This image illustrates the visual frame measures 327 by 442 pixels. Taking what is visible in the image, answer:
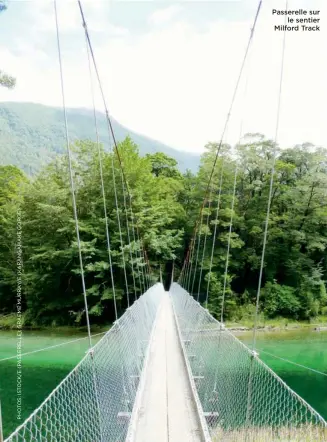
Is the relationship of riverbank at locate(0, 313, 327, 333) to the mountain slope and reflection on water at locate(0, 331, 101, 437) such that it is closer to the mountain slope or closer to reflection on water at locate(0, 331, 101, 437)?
reflection on water at locate(0, 331, 101, 437)

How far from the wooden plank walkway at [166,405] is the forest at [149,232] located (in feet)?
22.8

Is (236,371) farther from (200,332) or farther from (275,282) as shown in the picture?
(275,282)

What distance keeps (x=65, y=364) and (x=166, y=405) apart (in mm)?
4979

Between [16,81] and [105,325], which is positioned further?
[105,325]

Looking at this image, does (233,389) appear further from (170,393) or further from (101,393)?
(101,393)

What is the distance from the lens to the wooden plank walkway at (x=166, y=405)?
1898 millimetres

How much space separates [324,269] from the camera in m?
13.3

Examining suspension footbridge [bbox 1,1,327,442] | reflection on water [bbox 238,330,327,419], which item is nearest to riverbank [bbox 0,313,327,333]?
reflection on water [bbox 238,330,327,419]

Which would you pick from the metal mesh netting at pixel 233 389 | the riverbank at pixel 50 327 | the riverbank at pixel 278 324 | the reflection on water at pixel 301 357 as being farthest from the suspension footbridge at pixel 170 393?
the riverbank at pixel 278 324

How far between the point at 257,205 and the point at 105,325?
5.85m

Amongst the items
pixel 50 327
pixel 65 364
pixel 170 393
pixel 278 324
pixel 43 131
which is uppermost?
pixel 43 131

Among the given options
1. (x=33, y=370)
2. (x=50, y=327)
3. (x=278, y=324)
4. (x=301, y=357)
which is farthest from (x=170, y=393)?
(x=278, y=324)

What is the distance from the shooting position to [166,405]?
226 cm

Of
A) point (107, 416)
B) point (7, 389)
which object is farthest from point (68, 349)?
point (107, 416)
